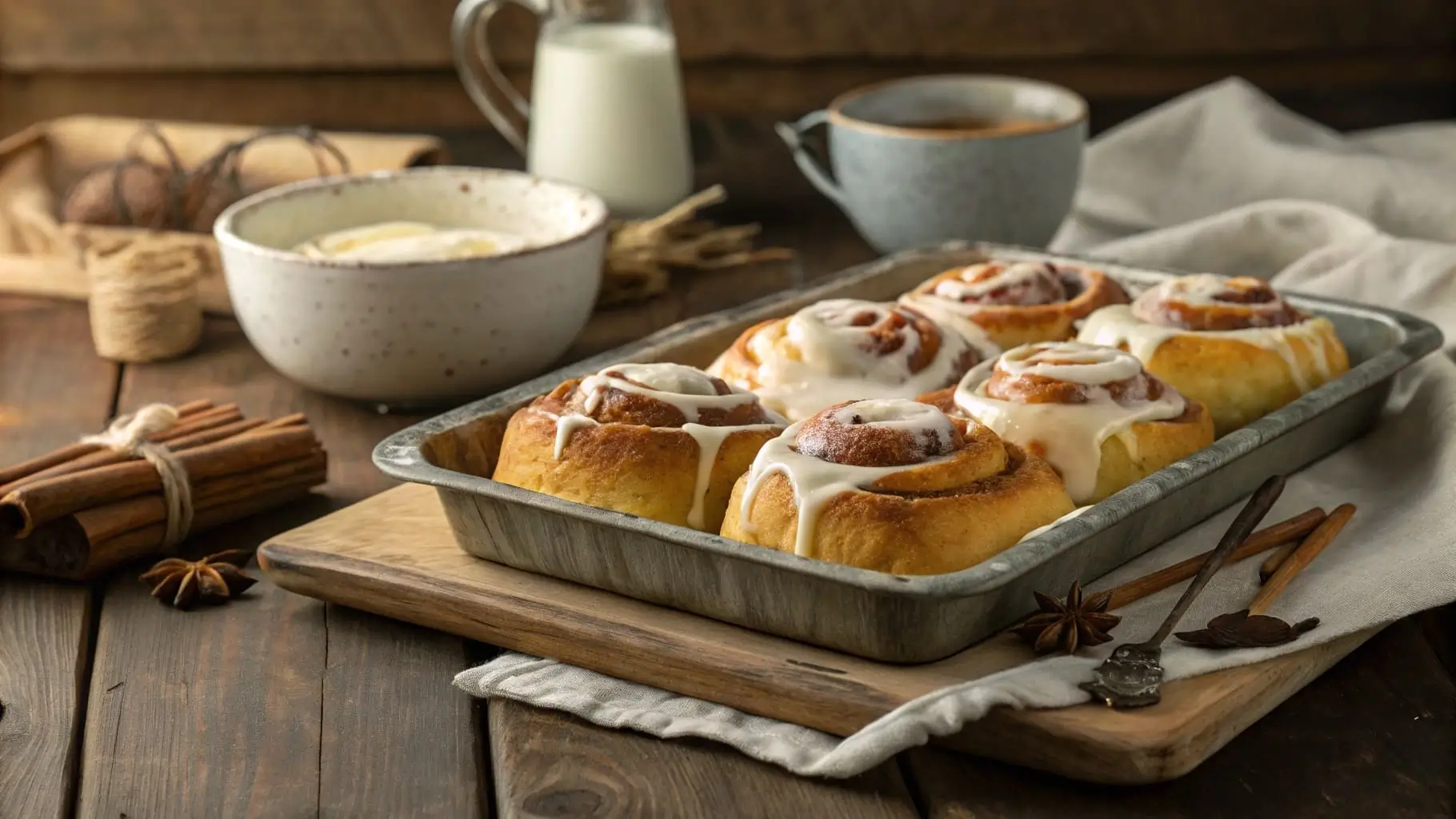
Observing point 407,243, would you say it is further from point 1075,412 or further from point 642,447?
point 1075,412

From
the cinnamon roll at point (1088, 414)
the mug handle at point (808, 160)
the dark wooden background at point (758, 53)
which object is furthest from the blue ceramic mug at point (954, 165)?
the cinnamon roll at point (1088, 414)

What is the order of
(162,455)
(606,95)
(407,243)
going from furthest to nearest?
(606,95) < (407,243) < (162,455)

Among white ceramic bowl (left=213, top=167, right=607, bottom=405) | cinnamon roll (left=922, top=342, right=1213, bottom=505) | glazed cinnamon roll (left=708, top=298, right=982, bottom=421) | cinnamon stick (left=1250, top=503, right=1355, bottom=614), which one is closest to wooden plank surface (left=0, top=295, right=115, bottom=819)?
white ceramic bowl (left=213, top=167, right=607, bottom=405)

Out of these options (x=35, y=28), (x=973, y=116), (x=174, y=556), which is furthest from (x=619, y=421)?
(x=35, y=28)

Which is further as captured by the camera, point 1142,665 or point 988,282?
point 988,282

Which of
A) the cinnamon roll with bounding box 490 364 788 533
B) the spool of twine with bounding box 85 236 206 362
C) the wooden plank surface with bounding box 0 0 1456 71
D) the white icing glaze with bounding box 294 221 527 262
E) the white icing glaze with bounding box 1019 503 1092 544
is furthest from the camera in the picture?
the wooden plank surface with bounding box 0 0 1456 71

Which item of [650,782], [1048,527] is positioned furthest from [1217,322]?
[650,782]

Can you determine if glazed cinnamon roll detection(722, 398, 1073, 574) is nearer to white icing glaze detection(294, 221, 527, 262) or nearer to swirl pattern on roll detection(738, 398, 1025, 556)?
swirl pattern on roll detection(738, 398, 1025, 556)
